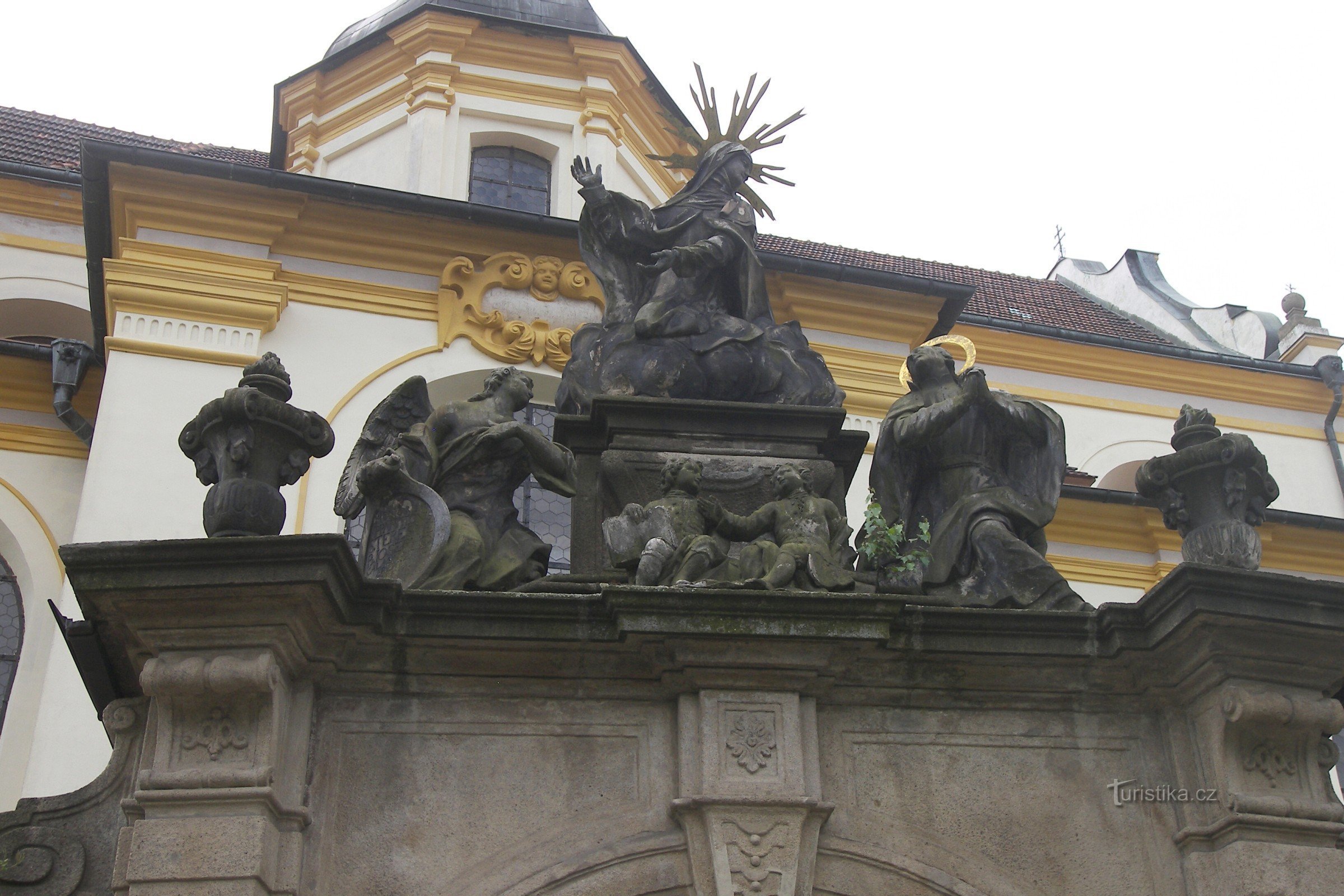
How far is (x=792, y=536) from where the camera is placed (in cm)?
576

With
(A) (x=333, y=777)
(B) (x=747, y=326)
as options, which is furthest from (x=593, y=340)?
(A) (x=333, y=777)

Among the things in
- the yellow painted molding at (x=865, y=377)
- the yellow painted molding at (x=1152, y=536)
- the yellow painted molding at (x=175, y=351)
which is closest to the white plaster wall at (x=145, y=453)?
the yellow painted molding at (x=175, y=351)

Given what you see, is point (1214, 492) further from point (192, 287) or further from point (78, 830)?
point (192, 287)

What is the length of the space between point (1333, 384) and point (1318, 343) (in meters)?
1.00

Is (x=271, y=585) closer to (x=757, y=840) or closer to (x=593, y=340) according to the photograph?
(x=757, y=840)

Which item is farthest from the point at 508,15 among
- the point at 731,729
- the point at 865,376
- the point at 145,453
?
the point at 731,729

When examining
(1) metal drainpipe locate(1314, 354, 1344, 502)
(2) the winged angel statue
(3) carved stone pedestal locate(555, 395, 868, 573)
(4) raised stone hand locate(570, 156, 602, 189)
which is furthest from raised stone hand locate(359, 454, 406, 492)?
(1) metal drainpipe locate(1314, 354, 1344, 502)

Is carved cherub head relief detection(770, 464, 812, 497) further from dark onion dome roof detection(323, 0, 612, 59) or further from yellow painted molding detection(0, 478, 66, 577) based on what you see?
dark onion dome roof detection(323, 0, 612, 59)

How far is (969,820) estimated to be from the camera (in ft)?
16.3

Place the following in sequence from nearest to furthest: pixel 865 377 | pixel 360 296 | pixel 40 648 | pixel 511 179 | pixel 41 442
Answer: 1. pixel 40 648
2. pixel 41 442
3. pixel 360 296
4. pixel 865 377
5. pixel 511 179

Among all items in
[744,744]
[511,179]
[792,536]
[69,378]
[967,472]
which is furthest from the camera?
[511,179]

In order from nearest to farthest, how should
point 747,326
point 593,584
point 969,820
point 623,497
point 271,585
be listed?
point 271,585 < point 969,820 < point 593,584 < point 623,497 < point 747,326

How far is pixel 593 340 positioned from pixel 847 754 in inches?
105

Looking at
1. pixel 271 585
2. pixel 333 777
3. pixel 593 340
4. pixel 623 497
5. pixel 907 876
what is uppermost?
pixel 593 340
